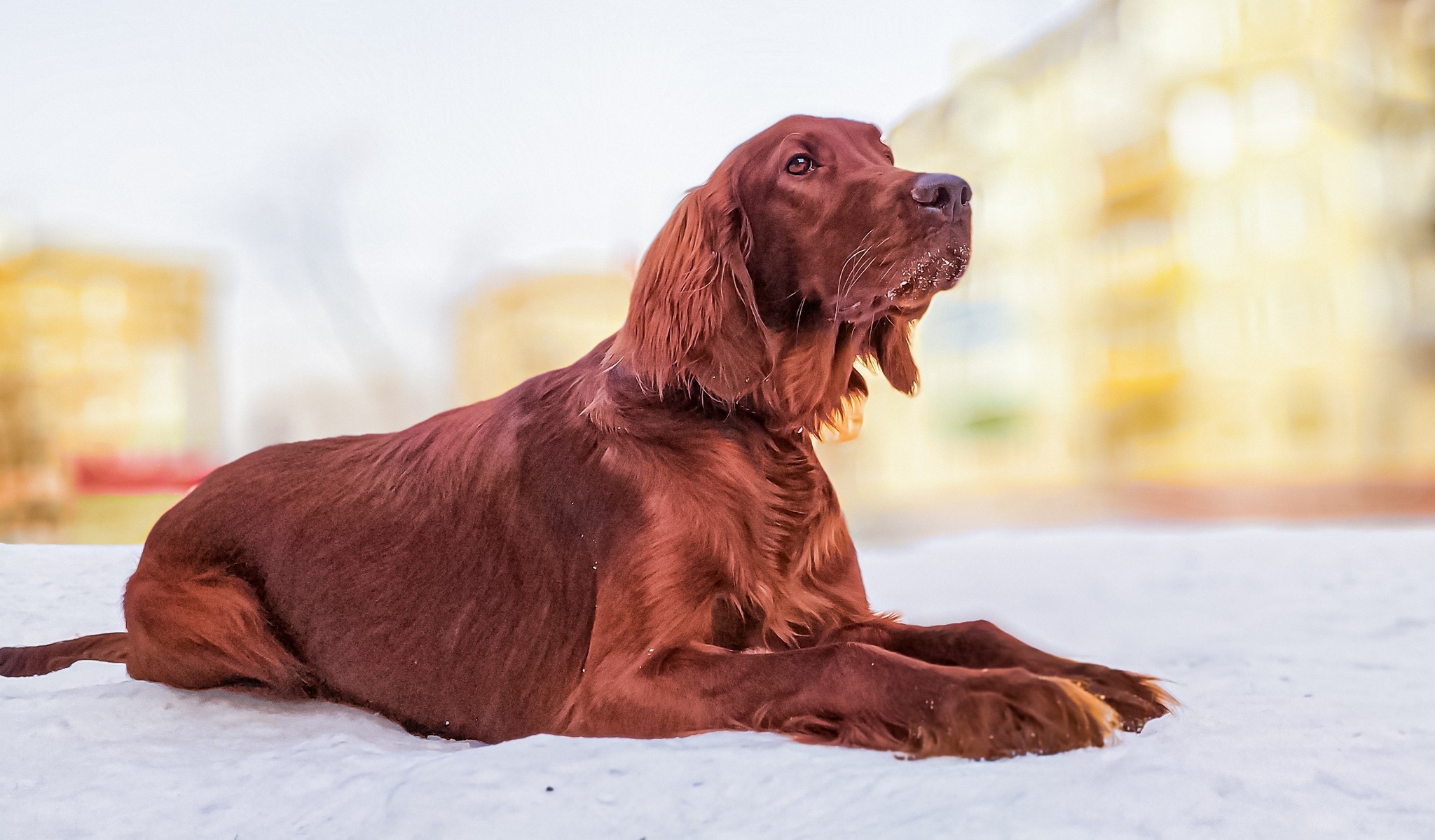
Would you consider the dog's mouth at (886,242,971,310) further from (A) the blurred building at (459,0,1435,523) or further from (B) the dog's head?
(A) the blurred building at (459,0,1435,523)

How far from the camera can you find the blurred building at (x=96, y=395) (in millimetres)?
2668

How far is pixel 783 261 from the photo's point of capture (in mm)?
1748

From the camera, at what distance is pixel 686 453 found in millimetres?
1629

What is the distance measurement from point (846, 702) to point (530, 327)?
316 cm

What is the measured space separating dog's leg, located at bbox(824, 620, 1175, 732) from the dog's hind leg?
3.72 feet

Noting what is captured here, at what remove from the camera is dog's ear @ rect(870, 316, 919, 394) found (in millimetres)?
1987

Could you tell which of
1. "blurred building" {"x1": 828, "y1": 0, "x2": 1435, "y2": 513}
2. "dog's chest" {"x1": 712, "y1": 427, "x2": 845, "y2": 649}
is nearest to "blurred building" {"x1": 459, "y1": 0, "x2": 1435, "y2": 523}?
"blurred building" {"x1": 828, "y1": 0, "x2": 1435, "y2": 513}

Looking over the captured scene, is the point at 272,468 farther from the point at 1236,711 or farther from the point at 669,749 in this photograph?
the point at 1236,711

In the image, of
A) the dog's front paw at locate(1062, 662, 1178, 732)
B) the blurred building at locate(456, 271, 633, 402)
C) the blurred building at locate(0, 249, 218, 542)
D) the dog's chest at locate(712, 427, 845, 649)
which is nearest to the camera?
the dog's front paw at locate(1062, 662, 1178, 732)

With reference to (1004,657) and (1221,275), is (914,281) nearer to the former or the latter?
(1004,657)

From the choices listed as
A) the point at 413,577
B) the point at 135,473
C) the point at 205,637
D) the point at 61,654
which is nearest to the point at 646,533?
the point at 413,577

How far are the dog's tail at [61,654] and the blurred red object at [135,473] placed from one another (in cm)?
77

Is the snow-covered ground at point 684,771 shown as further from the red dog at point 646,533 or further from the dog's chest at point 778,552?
the dog's chest at point 778,552

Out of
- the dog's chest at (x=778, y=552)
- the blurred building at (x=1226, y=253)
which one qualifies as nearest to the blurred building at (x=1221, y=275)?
the blurred building at (x=1226, y=253)
